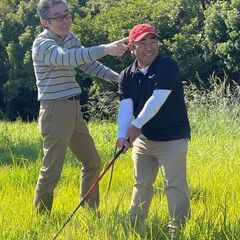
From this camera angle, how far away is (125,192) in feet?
16.1

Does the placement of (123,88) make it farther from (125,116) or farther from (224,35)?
(224,35)

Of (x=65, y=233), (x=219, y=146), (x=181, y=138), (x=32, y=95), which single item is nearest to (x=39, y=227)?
(x=65, y=233)

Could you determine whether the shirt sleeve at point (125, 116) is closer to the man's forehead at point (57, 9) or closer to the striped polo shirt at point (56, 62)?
the striped polo shirt at point (56, 62)

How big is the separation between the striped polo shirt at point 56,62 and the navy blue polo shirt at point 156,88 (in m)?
0.33

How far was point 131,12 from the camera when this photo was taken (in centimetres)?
3180

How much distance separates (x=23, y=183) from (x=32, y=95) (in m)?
31.0

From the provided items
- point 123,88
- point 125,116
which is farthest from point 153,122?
point 123,88

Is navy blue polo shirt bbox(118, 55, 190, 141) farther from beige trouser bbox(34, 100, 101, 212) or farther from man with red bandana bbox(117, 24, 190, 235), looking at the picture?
beige trouser bbox(34, 100, 101, 212)

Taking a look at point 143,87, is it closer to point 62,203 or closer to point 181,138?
point 181,138

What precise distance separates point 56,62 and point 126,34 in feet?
66.2

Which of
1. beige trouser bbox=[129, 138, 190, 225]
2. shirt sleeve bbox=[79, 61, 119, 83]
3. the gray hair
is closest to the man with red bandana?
beige trouser bbox=[129, 138, 190, 225]

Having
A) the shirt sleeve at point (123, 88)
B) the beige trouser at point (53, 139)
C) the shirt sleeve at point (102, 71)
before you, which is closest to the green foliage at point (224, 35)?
the shirt sleeve at point (102, 71)

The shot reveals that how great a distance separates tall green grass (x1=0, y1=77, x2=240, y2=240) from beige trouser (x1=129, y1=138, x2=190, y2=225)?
0.31ft

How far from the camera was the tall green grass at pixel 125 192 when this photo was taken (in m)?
3.44
